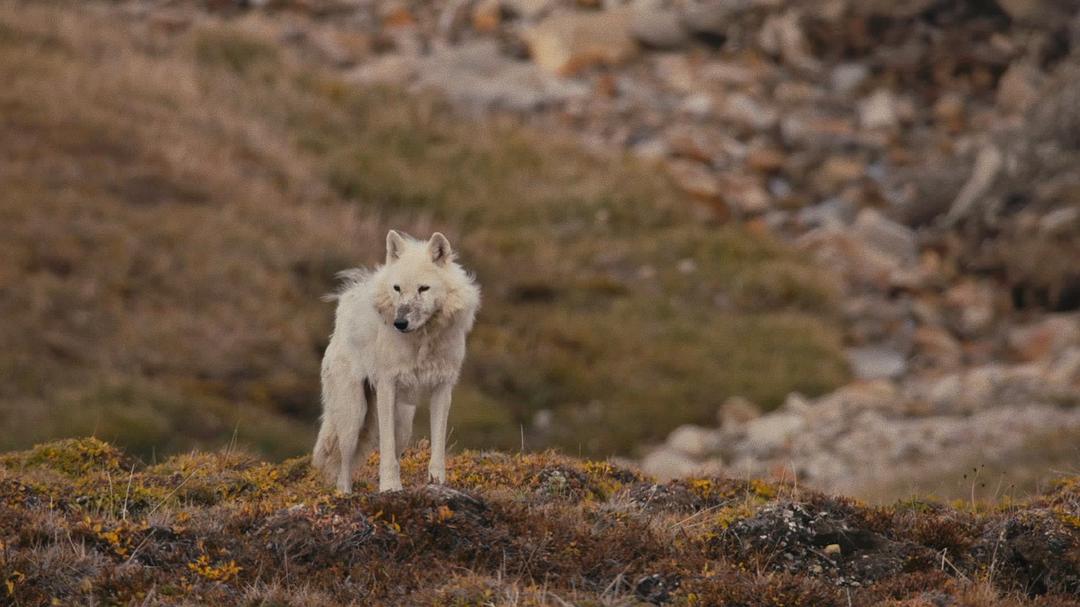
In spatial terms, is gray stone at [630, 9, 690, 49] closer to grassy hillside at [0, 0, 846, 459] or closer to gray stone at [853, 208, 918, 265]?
grassy hillside at [0, 0, 846, 459]

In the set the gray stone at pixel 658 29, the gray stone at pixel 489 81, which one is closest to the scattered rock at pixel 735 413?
the gray stone at pixel 489 81

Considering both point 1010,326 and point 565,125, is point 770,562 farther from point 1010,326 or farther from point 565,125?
point 565,125

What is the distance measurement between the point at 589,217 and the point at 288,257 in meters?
9.22

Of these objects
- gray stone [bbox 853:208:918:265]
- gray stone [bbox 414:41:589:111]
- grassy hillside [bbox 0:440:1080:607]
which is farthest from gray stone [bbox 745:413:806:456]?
gray stone [bbox 414:41:589:111]

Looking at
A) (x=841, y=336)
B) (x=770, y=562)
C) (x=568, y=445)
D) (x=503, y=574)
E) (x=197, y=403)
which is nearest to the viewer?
(x=503, y=574)

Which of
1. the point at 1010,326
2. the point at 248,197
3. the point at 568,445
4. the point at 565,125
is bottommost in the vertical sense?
the point at 568,445

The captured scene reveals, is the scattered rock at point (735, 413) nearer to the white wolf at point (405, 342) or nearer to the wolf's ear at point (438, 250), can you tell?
the white wolf at point (405, 342)

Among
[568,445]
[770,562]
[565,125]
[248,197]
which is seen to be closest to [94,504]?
[770,562]

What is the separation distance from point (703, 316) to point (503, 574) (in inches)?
1040

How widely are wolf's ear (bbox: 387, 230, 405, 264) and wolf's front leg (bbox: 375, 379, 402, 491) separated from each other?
2.90 ft

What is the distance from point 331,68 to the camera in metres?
47.7

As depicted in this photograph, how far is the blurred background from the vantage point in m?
28.0

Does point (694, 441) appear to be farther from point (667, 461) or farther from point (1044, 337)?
point (1044, 337)

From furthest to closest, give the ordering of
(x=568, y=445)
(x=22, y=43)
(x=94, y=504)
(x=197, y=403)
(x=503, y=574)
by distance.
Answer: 1. (x=22, y=43)
2. (x=568, y=445)
3. (x=197, y=403)
4. (x=94, y=504)
5. (x=503, y=574)
